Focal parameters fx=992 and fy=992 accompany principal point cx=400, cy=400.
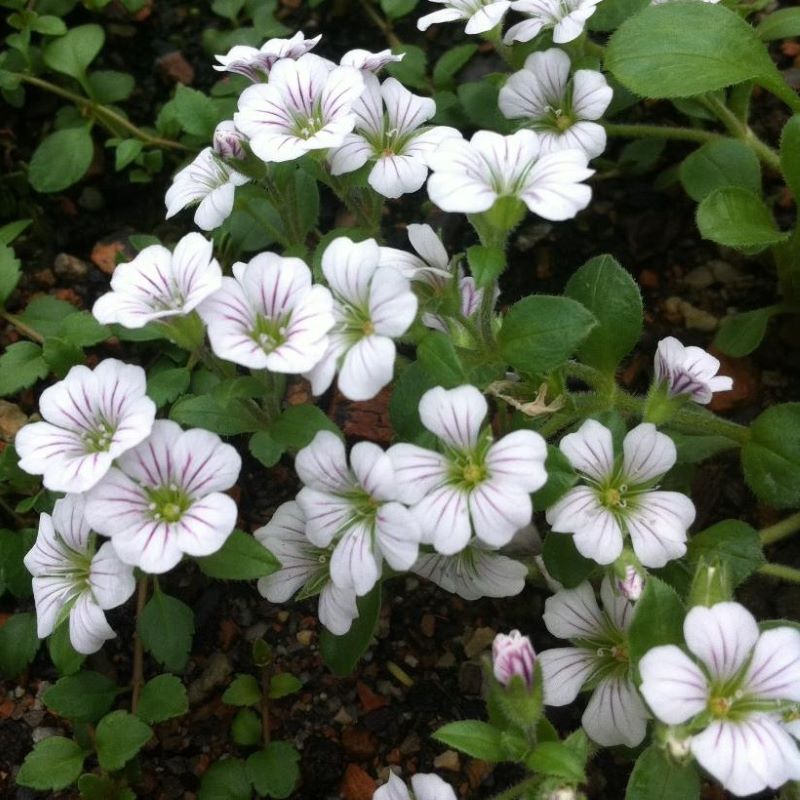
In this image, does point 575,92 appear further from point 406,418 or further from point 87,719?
point 87,719

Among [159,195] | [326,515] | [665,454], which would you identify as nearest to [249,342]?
[326,515]

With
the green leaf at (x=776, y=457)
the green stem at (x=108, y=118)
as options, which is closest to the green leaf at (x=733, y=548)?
the green leaf at (x=776, y=457)

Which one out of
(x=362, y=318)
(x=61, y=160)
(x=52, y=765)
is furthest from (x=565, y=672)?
(x=61, y=160)

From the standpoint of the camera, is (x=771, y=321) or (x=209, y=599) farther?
(x=771, y=321)

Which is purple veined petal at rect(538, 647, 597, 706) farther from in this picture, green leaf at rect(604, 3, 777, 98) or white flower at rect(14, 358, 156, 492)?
green leaf at rect(604, 3, 777, 98)

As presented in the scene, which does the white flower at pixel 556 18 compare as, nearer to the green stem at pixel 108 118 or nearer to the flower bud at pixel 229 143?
the flower bud at pixel 229 143
